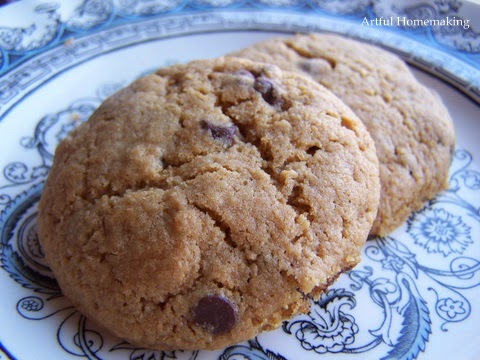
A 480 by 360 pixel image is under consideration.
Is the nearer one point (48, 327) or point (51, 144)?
point (48, 327)

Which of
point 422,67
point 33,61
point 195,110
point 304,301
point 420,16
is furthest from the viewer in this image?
point 420,16

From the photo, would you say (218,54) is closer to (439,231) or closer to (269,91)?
(269,91)

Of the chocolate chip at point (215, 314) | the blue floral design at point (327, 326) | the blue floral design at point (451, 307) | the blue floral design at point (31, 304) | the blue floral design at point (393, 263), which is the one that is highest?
the blue floral design at point (393, 263)

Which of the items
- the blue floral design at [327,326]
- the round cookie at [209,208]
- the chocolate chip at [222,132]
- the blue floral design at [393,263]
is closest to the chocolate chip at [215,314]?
the round cookie at [209,208]

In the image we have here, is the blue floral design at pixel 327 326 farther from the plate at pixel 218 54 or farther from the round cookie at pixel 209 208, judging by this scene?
the round cookie at pixel 209 208

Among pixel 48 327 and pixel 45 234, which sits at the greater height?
pixel 45 234

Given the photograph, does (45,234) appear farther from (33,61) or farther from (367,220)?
(33,61)

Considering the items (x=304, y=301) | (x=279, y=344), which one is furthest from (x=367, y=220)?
(x=279, y=344)
